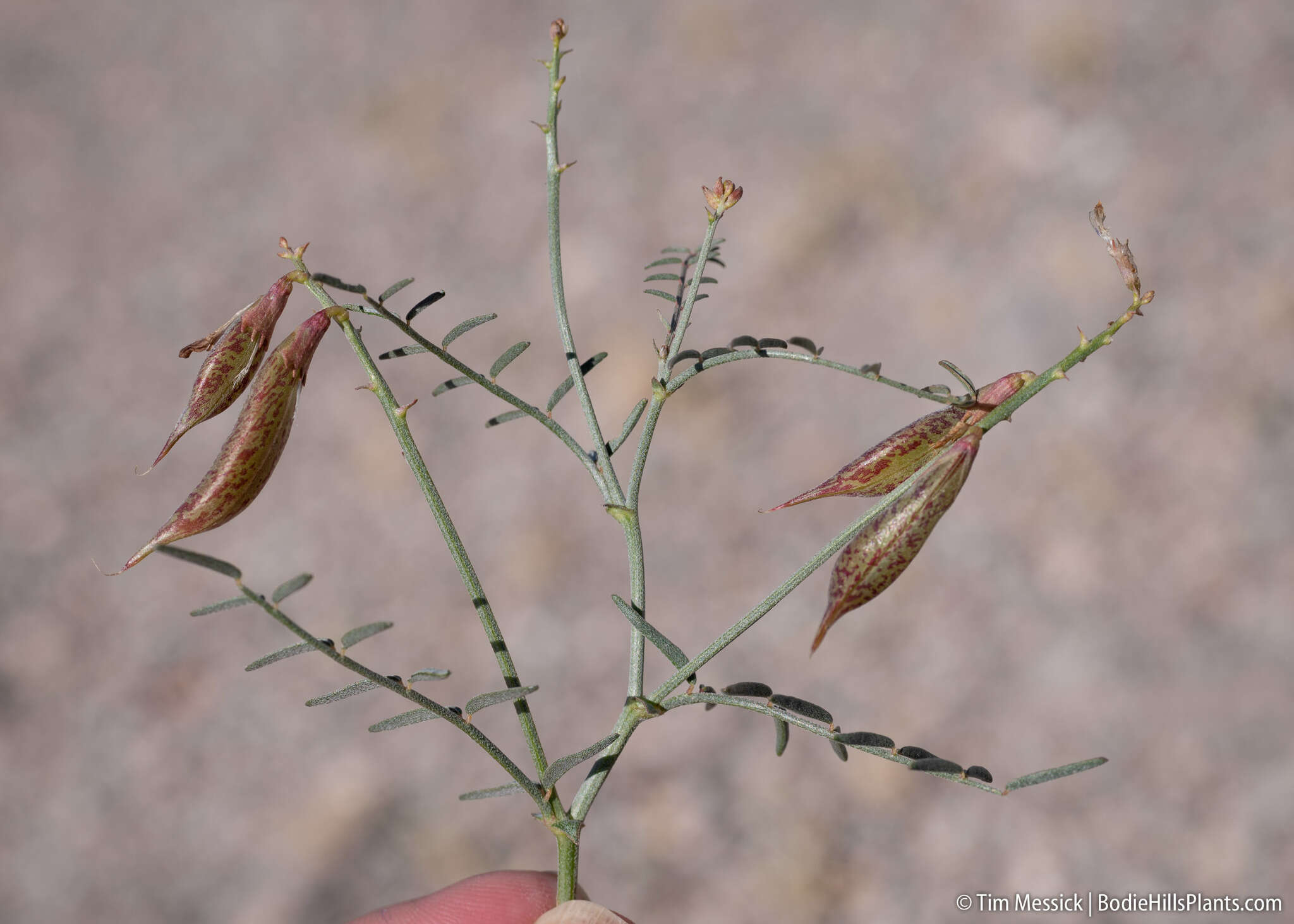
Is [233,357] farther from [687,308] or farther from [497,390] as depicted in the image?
[687,308]

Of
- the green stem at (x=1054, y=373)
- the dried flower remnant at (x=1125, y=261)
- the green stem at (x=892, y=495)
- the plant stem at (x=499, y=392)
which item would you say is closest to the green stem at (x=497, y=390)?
the plant stem at (x=499, y=392)

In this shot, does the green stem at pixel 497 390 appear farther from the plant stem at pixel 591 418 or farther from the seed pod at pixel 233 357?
the seed pod at pixel 233 357

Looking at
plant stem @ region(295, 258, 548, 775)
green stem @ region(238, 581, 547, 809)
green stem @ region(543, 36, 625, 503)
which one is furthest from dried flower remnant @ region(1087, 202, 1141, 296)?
green stem @ region(238, 581, 547, 809)

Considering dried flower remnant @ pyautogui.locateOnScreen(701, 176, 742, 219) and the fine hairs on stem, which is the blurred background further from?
dried flower remnant @ pyautogui.locateOnScreen(701, 176, 742, 219)

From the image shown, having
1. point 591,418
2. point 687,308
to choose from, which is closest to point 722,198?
point 687,308

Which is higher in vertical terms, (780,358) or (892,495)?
(780,358)

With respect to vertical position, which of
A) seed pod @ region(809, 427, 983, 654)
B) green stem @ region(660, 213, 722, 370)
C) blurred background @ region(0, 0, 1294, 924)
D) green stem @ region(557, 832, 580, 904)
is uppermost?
blurred background @ region(0, 0, 1294, 924)
